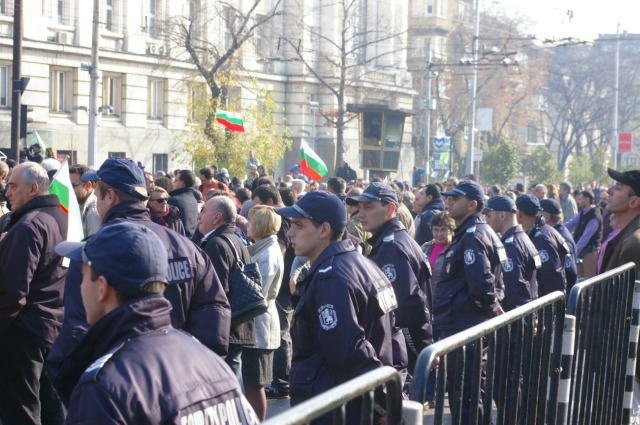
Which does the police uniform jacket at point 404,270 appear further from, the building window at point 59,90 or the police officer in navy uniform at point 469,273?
the building window at point 59,90

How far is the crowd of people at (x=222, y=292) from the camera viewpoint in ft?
10.5

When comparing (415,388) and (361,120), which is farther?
(361,120)

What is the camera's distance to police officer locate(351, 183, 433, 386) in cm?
694

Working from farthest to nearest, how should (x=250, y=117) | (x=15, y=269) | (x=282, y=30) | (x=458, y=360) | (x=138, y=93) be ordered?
1. (x=282, y=30)
2. (x=138, y=93)
3. (x=250, y=117)
4. (x=15, y=269)
5. (x=458, y=360)

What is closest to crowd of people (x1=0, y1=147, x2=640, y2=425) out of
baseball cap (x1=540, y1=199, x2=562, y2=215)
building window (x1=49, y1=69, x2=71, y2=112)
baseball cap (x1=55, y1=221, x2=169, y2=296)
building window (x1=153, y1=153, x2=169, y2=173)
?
baseball cap (x1=55, y1=221, x2=169, y2=296)

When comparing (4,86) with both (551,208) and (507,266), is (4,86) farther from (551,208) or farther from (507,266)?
(507,266)

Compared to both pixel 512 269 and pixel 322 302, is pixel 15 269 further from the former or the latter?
pixel 512 269

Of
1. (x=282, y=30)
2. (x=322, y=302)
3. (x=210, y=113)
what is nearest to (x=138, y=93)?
(x=210, y=113)

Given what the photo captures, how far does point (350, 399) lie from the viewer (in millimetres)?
2805

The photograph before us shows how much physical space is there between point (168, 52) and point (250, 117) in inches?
198

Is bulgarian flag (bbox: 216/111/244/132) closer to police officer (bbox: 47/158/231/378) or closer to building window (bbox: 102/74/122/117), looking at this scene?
building window (bbox: 102/74/122/117)

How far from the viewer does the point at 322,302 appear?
199 inches

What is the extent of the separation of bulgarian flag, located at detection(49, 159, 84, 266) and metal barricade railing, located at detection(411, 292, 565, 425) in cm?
438

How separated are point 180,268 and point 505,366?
198cm
